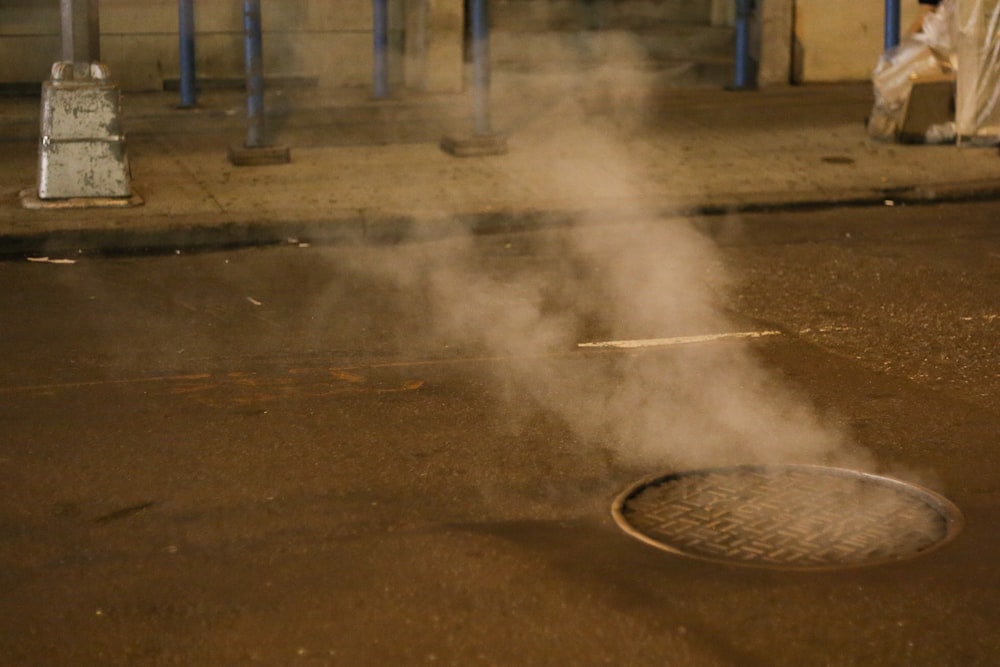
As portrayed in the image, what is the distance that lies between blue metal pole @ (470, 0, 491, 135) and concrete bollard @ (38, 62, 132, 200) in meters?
2.80

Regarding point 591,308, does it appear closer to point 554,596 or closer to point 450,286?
point 450,286

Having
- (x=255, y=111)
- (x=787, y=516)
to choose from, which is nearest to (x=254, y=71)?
(x=255, y=111)

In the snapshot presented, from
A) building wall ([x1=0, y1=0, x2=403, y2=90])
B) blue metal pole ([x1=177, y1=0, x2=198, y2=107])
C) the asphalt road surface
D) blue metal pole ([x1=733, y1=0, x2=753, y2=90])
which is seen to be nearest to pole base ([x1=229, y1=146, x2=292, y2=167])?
the asphalt road surface

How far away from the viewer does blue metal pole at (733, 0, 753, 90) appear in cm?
1502

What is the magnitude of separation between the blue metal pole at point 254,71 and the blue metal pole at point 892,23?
4.93 metres

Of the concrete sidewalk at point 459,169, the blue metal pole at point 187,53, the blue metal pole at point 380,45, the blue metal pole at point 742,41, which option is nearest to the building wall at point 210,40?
the concrete sidewalk at point 459,169

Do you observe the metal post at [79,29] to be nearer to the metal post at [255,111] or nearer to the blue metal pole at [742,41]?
the metal post at [255,111]

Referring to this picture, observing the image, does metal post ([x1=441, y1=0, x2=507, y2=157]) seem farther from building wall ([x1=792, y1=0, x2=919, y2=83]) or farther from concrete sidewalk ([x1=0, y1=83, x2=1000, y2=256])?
building wall ([x1=792, y1=0, x2=919, y2=83])

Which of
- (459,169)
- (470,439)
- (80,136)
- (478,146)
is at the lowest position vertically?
(470,439)

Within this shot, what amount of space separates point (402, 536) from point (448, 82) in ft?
36.5

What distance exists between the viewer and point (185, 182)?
10.2 m

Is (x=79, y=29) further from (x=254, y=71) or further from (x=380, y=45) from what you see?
(x=380, y=45)

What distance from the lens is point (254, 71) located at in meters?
10.8

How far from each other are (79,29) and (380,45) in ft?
17.0
